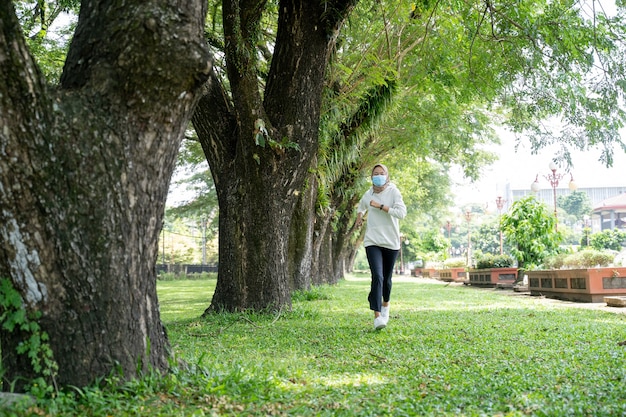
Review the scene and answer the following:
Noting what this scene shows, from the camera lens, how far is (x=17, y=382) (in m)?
3.44

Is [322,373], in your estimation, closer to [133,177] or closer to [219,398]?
[219,398]

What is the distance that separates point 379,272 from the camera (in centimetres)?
725

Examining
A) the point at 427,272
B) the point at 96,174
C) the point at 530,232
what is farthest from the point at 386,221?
the point at 427,272

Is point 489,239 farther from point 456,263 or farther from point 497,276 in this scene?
point 497,276

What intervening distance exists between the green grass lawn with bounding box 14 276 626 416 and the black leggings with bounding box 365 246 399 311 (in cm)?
39

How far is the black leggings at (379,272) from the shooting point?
7246 mm

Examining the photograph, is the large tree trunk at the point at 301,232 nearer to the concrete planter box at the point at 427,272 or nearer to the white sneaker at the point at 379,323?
the white sneaker at the point at 379,323

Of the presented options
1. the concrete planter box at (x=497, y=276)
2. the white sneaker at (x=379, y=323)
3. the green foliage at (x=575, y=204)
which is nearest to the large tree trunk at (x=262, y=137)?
the white sneaker at (x=379, y=323)

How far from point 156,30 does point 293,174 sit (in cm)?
518

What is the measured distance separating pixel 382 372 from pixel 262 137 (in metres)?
3.88

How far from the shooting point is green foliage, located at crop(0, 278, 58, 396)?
3.27 m

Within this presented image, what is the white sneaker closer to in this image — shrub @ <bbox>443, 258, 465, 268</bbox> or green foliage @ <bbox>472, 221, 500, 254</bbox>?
shrub @ <bbox>443, 258, 465, 268</bbox>

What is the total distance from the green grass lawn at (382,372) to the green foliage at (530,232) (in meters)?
10.4

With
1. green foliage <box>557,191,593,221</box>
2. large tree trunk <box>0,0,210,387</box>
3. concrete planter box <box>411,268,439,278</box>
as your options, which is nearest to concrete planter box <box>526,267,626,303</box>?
large tree trunk <box>0,0,210,387</box>
